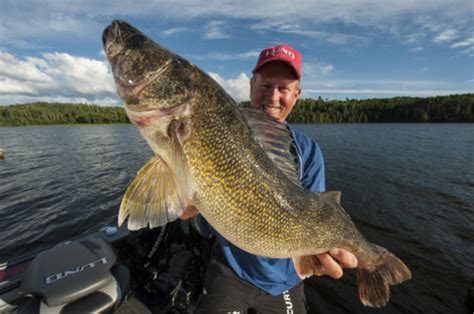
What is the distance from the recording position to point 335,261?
2.74 metres

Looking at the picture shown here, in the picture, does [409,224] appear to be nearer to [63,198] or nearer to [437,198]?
[437,198]

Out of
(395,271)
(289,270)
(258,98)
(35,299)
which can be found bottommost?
(35,299)

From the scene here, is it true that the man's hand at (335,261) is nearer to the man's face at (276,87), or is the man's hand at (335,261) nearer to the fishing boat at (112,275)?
the fishing boat at (112,275)

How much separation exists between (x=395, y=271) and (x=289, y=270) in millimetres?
1184

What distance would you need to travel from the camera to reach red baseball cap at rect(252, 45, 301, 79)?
3670mm

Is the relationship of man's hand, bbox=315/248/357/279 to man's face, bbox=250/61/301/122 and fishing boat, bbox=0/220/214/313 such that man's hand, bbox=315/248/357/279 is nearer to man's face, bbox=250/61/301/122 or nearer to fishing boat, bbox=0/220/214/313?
fishing boat, bbox=0/220/214/313

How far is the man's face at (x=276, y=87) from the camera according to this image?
3.80 m

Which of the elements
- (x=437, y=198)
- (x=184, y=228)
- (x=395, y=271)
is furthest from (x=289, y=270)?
(x=437, y=198)

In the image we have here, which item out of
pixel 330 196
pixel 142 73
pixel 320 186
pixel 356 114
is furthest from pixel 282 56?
pixel 356 114

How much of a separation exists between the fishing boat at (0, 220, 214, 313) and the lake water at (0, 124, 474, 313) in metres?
3.95

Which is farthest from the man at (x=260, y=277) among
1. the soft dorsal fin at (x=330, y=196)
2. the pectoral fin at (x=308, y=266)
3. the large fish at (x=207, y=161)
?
the large fish at (x=207, y=161)

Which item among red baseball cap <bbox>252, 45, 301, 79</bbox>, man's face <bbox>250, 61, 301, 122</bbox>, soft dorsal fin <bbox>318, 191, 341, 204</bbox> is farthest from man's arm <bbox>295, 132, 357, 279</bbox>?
red baseball cap <bbox>252, 45, 301, 79</bbox>

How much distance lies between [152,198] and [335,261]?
6.60 feet

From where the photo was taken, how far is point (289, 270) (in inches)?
128
